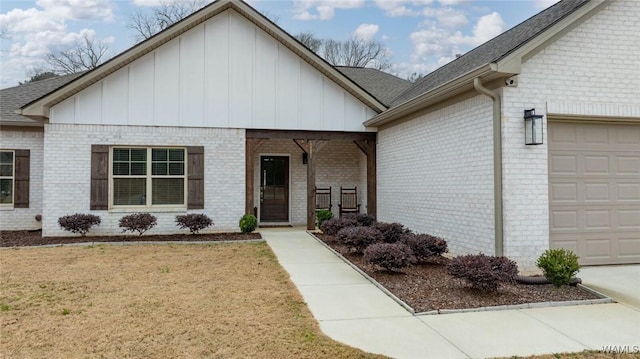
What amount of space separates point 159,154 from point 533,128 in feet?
27.5

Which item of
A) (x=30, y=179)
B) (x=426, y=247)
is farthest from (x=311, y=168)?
(x=30, y=179)

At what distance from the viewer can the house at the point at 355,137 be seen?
6.20m

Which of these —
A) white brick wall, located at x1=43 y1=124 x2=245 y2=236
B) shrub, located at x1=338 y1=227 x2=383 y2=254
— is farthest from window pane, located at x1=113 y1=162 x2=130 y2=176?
shrub, located at x1=338 y1=227 x2=383 y2=254

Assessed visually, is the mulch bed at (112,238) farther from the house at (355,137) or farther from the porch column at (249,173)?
the porch column at (249,173)

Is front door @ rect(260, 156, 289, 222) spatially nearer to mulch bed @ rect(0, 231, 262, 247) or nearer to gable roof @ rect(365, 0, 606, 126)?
mulch bed @ rect(0, 231, 262, 247)

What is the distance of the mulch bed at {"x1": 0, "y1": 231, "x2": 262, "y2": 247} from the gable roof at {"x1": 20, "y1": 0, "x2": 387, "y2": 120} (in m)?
2.83

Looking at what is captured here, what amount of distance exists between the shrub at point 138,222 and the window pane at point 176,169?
1.24 m

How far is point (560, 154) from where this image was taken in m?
6.39

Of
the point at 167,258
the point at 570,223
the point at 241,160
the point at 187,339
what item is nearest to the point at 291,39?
the point at 241,160

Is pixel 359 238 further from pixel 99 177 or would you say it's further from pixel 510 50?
pixel 99 177

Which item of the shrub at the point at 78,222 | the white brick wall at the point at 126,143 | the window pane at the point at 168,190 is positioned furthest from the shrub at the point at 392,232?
the shrub at the point at 78,222

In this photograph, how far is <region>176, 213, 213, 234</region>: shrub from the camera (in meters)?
9.89

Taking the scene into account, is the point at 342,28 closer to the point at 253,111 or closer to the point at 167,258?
the point at 253,111

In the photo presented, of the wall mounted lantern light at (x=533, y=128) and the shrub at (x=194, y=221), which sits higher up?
the wall mounted lantern light at (x=533, y=128)
